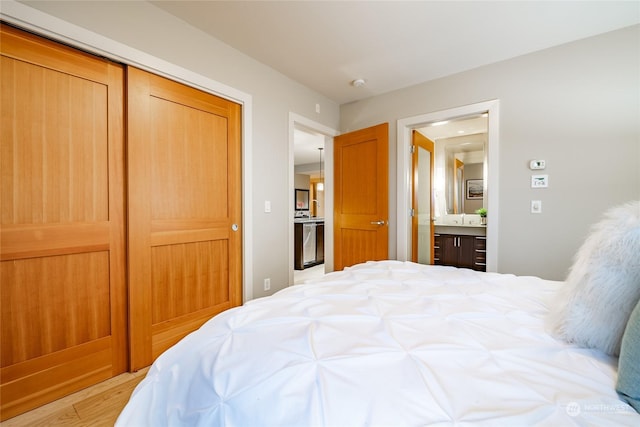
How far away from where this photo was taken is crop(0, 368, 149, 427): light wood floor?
4.55 feet

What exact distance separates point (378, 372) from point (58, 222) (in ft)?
6.23

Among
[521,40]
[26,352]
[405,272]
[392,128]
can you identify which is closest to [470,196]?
[392,128]

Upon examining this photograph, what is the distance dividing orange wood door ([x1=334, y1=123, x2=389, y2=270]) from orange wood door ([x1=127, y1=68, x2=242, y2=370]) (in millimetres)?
1487

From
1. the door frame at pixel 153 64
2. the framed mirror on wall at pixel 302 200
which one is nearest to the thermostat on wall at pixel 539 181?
the door frame at pixel 153 64

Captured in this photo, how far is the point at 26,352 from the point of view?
1448 mm

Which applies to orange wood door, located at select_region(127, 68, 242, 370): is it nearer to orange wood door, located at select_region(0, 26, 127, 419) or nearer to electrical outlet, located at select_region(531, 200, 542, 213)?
orange wood door, located at select_region(0, 26, 127, 419)

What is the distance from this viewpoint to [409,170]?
3176mm

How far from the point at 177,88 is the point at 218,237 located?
1.21m

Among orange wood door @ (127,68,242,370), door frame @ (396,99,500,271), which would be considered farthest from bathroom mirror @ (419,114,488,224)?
orange wood door @ (127,68,242,370)

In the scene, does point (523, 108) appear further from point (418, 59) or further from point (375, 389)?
point (375, 389)

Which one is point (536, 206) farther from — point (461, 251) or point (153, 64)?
point (153, 64)

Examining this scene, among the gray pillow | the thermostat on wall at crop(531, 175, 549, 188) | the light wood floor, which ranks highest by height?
the thermostat on wall at crop(531, 175, 549, 188)

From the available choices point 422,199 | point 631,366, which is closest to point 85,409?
point 631,366

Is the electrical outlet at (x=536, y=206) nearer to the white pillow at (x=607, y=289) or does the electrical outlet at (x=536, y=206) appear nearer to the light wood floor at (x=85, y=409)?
the white pillow at (x=607, y=289)
